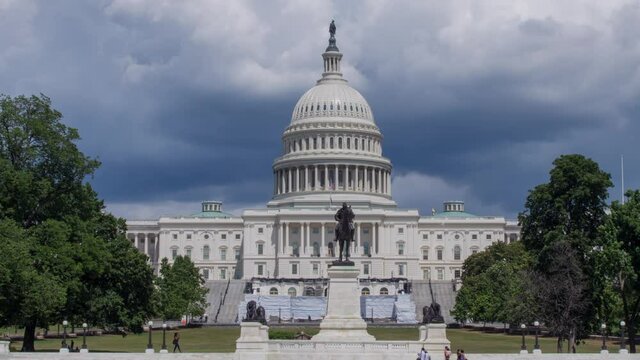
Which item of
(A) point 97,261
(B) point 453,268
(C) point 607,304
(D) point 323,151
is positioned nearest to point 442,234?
(B) point 453,268

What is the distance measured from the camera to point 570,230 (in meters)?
77.2

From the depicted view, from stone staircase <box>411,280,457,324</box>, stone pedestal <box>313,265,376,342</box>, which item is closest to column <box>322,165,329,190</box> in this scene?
stone staircase <box>411,280,457,324</box>

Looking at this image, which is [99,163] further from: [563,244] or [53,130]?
[563,244]

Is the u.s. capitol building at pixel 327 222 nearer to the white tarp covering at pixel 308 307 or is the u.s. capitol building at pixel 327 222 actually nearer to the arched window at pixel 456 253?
the arched window at pixel 456 253

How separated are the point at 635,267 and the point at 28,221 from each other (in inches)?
1460

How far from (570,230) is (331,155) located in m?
115

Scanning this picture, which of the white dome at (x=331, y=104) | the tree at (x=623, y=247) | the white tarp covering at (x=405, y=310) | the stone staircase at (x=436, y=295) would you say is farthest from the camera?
the white dome at (x=331, y=104)

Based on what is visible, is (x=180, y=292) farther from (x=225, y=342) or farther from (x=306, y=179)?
(x=306, y=179)

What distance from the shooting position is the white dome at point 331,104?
7654 inches

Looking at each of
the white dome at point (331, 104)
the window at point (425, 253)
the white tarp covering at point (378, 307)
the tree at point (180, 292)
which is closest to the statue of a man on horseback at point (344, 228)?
the tree at point (180, 292)

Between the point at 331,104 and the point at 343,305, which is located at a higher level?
the point at 331,104

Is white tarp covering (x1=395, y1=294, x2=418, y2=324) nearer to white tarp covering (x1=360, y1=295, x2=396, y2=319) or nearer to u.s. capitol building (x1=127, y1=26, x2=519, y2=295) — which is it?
white tarp covering (x1=360, y1=295, x2=396, y2=319)

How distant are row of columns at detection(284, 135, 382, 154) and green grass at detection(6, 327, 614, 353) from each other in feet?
277

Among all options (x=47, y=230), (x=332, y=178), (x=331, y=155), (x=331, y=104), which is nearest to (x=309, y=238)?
(x=332, y=178)
